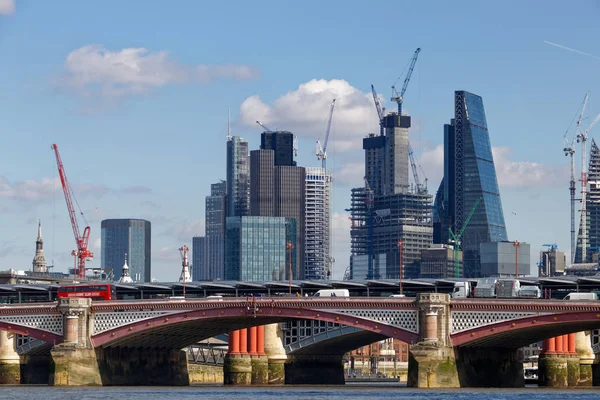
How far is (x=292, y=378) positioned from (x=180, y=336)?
803 inches

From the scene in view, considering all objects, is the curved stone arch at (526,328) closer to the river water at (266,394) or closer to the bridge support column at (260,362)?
the river water at (266,394)

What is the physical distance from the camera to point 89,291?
174m

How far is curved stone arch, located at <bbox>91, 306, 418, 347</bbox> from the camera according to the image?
145625 millimetres

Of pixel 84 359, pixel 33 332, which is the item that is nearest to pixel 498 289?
pixel 84 359

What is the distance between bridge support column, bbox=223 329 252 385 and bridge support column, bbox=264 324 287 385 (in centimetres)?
313

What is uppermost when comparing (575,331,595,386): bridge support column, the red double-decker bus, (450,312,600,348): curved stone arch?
the red double-decker bus

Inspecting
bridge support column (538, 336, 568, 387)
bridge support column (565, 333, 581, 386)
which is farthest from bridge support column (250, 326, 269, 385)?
bridge support column (565, 333, 581, 386)

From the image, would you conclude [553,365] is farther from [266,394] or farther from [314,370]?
[266,394]

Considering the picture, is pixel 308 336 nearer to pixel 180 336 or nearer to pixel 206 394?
pixel 180 336

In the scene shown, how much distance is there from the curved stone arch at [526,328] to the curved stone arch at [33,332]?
1668 inches

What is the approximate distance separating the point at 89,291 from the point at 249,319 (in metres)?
25.3

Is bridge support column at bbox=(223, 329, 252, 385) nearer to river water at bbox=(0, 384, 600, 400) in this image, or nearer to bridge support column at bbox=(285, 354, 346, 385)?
bridge support column at bbox=(285, 354, 346, 385)

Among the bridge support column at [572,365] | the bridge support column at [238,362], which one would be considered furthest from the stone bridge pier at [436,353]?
the bridge support column at [238,362]

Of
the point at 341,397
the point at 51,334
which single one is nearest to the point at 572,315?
the point at 341,397
